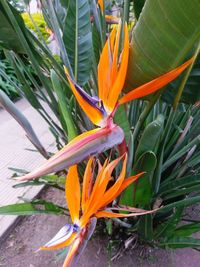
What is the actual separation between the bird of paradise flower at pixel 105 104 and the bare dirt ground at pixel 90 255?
730 mm

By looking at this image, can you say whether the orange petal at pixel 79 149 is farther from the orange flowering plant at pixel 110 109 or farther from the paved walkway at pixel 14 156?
the paved walkway at pixel 14 156

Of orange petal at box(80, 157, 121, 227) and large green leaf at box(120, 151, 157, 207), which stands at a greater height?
orange petal at box(80, 157, 121, 227)

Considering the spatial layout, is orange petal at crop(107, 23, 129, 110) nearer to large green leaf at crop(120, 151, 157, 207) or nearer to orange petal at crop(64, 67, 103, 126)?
orange petal at crop(64, 67, 103, 126)

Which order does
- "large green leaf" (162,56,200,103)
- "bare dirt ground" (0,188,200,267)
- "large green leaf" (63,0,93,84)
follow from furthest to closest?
1. "bare dirt ground" (0,188,200,267)
2. "large green leaf" (63,0,93,84)
3. "large green leaf" (162,56,200,103)

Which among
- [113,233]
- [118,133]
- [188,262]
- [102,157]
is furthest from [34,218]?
[118,133]

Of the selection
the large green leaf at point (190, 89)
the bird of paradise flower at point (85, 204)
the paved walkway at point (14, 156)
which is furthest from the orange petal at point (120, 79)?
the paved walkway at point (14, 156)

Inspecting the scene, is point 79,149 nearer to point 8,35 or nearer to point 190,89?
point 190,89

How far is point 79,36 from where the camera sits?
2.59 feet

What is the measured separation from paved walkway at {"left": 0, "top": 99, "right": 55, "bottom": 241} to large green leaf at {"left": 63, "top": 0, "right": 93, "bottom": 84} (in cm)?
58

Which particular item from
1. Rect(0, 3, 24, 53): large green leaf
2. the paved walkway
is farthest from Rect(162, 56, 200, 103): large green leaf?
the paved walkway

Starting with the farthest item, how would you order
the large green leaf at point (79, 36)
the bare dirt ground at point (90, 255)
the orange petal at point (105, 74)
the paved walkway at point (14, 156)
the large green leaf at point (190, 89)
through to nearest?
the paved walkway at point (14, 156), the bare dirt ground at point (90, 255), the large green leaf at point (79, 36), the large green leaf at point (190, 89), the orange petal at point (105, 74)

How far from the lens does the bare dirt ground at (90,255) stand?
1.06 m

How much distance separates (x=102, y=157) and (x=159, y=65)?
50 cm

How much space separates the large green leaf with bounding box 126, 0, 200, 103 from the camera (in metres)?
0.44
